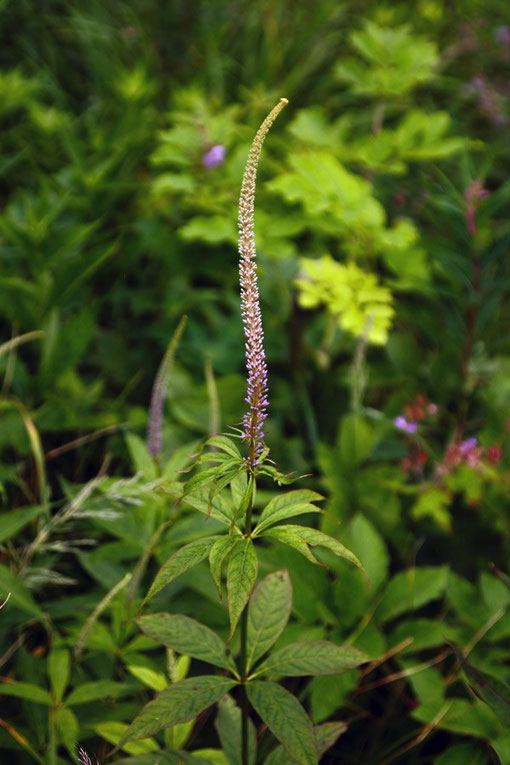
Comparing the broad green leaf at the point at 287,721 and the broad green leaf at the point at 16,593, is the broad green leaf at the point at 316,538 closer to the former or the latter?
the broad green leaf at the point at 287,721

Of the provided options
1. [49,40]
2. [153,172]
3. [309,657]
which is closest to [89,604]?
[309,657]

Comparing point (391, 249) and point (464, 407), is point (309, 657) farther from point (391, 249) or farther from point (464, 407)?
point (391, 249)

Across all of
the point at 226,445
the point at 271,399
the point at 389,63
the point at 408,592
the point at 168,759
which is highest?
the point at 389,63

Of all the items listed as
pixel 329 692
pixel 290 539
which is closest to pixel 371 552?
pixel 329 692

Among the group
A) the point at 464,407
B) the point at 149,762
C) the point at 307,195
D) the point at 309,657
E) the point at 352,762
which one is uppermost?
the point at 307,195

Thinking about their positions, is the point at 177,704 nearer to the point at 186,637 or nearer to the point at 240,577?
the point at 186,637

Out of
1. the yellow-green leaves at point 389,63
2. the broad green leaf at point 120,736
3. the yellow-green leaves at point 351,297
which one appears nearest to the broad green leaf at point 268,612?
the broad green leaf at point 120,736

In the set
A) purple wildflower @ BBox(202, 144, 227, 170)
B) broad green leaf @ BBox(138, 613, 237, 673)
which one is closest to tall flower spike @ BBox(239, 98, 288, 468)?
broad green leaf @ BBox(138, 613, 237, 673)
